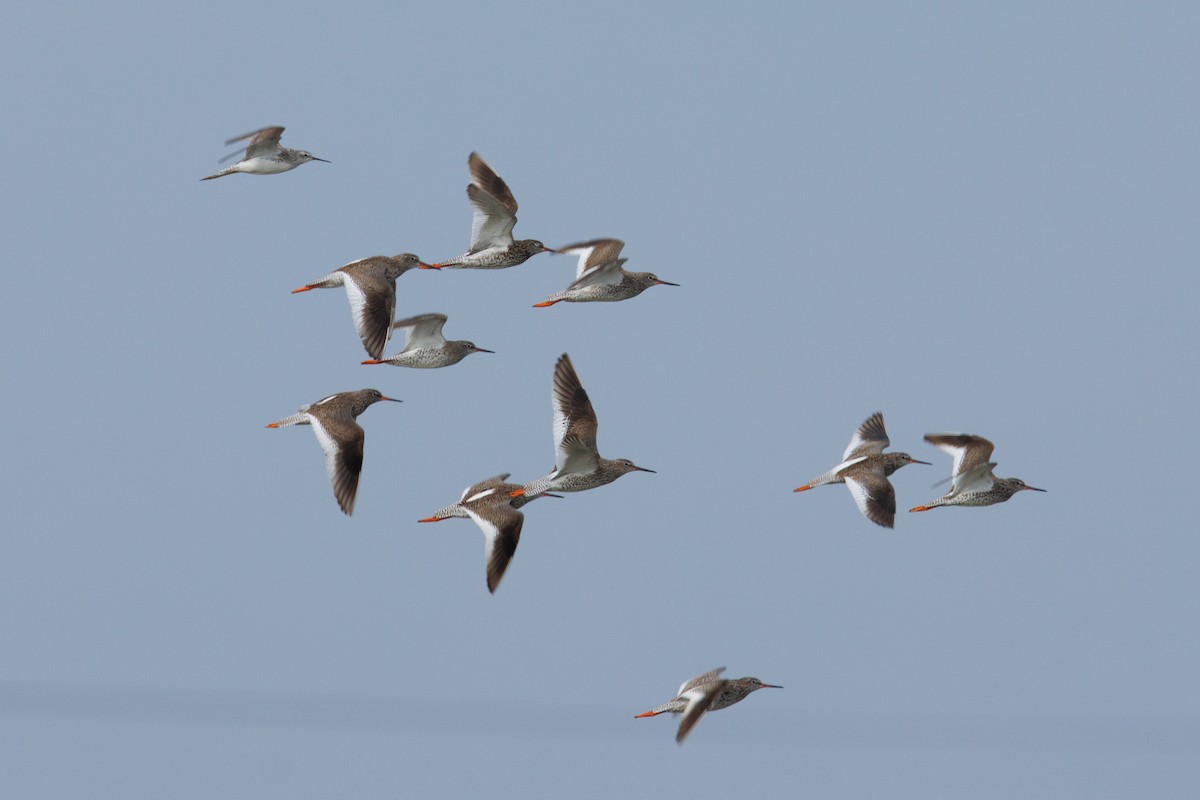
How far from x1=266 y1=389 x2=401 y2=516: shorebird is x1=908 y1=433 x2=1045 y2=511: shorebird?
8.23m

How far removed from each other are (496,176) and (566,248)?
165cm

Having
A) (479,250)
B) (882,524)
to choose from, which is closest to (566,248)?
(479,250)

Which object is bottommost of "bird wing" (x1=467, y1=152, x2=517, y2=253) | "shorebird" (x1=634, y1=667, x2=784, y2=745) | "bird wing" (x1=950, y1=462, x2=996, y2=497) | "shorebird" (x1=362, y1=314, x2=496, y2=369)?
"shorebird" (x1=634, y1=667, x2=784, y2=745)

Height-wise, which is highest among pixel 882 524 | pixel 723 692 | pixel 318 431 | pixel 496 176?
pixel 496 176

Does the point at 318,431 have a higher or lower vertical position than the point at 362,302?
lower

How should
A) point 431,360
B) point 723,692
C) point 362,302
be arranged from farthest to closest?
point 431,360 < point 362,302 < point 723,692

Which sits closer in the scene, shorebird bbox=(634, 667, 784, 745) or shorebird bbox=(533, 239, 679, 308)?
shorebird bbox=(634, 667, 784, 745)

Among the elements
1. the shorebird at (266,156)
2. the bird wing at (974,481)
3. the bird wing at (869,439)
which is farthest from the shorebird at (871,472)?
the shorebird at (266,156)

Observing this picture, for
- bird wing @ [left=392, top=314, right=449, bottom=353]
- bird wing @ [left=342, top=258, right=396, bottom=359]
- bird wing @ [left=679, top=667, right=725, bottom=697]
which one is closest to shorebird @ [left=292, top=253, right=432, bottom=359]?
bird wing @ [left=342, top=258, right=396, bottom=359]

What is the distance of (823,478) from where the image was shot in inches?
1013

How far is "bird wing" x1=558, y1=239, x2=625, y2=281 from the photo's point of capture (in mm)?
25594

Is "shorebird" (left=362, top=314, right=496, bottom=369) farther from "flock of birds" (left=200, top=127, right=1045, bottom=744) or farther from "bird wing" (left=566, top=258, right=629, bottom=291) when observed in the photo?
"bird wing" (left=566, top=258, right=629, bottom=291)

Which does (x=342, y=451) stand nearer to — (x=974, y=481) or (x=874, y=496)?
(x=874, y=496)

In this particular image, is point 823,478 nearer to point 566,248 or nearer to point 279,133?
point 566,248
